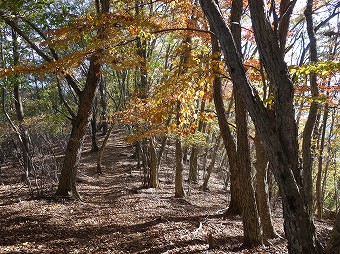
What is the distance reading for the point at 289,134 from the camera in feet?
11.0

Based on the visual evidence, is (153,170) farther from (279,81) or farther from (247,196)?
(279,81)

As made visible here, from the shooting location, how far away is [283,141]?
3.35 m

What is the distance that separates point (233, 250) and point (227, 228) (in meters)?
1.70

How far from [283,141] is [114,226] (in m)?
6.05

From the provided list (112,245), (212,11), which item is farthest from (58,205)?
(212,11)

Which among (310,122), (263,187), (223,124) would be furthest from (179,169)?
(263,187)

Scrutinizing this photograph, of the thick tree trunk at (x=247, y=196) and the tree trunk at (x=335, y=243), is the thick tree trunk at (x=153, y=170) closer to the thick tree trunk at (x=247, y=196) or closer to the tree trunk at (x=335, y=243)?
the thick tree trunk at (x=247, y=196)

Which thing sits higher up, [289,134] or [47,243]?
[289,134]

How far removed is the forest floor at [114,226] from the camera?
6.29m

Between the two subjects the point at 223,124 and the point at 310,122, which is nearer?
the point at 223,124

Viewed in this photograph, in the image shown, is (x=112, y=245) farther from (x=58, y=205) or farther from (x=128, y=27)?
(x=128, y=27)

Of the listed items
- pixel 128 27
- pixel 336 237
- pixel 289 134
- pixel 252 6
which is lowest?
pixel 336 237

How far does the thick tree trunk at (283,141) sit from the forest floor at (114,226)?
7.96 feet

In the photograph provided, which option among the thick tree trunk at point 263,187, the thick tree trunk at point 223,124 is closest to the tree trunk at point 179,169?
the thick tree trunk at point 223,124
